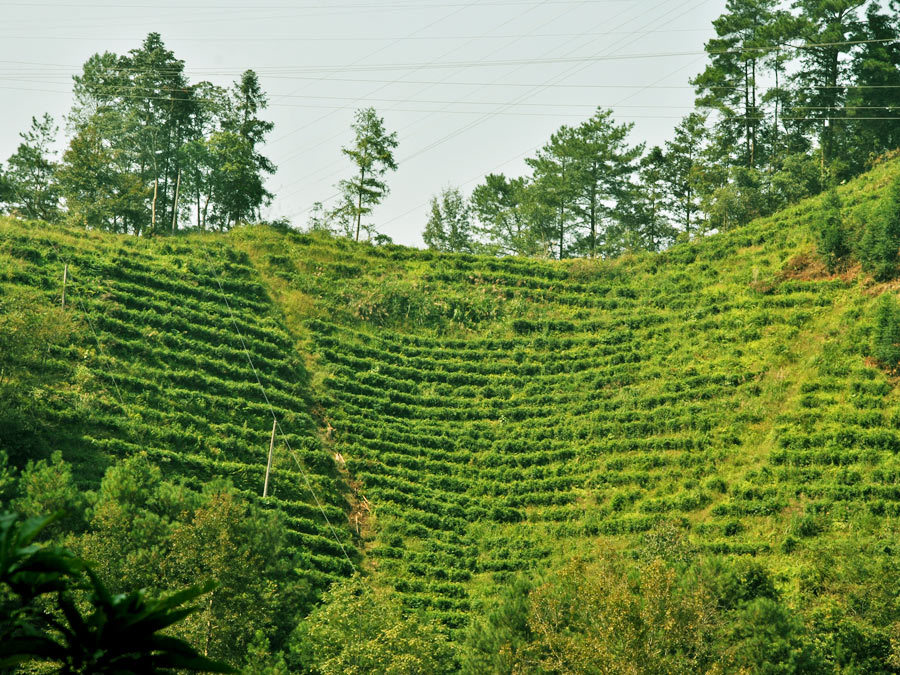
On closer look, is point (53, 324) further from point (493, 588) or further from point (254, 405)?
point (493, 588)

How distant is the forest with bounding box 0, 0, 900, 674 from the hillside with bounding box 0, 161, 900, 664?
0.51 ft

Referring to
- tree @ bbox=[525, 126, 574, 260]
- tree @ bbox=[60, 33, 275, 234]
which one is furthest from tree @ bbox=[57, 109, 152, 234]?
tree @ bbox=[525, 126, 574, 260]

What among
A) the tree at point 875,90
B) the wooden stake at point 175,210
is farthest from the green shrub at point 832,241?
the wooden stake at point 175,210

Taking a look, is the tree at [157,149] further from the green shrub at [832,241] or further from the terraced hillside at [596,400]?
the green shrub at [832,241]

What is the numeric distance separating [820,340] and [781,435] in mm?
6549

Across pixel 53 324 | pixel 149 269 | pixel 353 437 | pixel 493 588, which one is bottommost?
pixel 493 588

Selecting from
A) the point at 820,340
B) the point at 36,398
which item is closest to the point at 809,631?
the point at 820,340

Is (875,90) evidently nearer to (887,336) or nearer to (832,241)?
(832,241)

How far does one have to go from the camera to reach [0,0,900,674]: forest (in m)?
21.8

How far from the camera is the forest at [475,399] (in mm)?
21797

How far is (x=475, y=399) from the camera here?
134 feet

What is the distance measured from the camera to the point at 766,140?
182 ft

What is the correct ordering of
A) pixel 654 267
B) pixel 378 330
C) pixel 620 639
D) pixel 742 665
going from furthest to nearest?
pixel 654 267
pixel 378 330
pixel 742 665
pixel 620 639

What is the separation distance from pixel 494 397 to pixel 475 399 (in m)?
0.92
